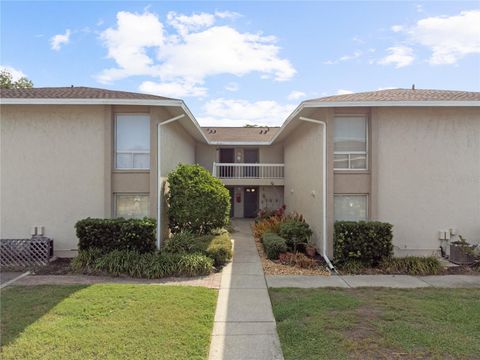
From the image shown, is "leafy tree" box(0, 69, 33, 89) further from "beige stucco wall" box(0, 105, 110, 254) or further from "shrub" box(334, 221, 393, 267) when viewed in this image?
"shrub" box(334, 221, 393, 267)

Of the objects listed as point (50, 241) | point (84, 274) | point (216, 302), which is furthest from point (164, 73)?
point (216, 302)

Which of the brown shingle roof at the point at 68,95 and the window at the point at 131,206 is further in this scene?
the window at the point at 131,206

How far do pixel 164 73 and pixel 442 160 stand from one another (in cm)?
1187

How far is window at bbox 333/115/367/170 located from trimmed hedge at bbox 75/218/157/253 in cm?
609

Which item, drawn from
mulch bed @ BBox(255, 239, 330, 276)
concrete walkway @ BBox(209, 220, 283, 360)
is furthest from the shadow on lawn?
mulch bed @ BBox(255, 239, 330, 276)

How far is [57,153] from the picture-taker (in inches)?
388

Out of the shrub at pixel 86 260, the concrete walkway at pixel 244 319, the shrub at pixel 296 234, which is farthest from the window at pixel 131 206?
the shrub at pixel 296 234

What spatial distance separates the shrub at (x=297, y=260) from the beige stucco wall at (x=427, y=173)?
2627 millimetres

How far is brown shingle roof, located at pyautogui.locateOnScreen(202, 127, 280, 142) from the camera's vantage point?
67.4ft

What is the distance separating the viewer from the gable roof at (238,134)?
20202 millimetres

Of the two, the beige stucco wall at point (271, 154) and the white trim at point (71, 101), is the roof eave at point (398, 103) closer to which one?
the white trim at point (71, 101)

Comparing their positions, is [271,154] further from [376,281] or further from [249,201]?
[376,281]

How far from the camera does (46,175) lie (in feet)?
32.4

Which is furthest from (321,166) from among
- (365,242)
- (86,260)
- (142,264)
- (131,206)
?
(86,260)
